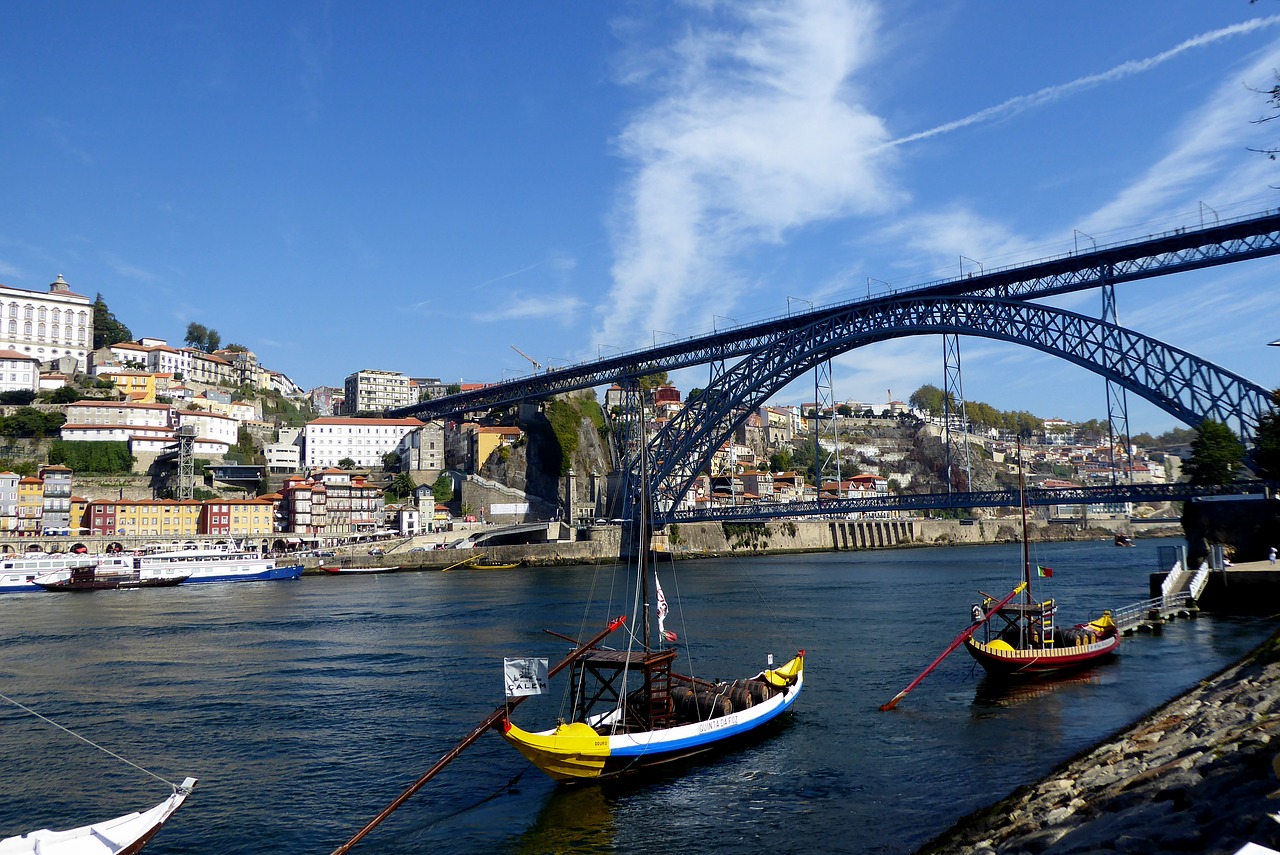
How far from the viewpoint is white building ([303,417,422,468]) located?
8912 centimetres

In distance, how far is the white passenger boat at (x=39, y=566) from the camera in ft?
159

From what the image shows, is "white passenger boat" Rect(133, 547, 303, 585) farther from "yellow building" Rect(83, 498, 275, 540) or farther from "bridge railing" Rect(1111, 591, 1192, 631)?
"bridge railing" Rect(1111, 591, 1192, 631)

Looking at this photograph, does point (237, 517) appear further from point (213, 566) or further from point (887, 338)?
point (887, 338)

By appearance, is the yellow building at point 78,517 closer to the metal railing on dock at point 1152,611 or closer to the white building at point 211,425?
the white building at point 211,425

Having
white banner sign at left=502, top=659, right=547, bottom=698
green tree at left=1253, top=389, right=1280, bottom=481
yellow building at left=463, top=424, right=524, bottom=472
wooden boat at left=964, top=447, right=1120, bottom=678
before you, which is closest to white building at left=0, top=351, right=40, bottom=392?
yellow building at left=463, top=424, right=524, bottom=472

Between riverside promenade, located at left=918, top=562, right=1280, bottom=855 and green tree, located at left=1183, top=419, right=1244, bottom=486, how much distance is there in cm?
3083

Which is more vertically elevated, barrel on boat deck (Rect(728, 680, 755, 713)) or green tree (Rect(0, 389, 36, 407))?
green tree (Rect(0, 389, 36, 407))

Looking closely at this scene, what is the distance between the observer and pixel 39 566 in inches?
1998

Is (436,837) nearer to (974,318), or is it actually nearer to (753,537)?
(974,318)

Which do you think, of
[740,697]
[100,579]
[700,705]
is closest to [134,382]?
[100,579]

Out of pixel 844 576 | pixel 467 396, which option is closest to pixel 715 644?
pixel 844 576

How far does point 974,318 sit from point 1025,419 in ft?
489

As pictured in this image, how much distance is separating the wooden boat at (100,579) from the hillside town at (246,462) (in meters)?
12.3

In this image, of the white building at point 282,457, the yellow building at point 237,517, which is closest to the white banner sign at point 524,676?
the yellow building at point 237,517
